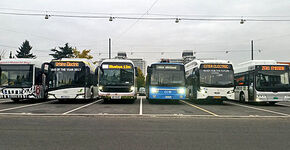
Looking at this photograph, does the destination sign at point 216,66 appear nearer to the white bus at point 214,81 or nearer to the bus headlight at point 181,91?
the white bus at point 214,81

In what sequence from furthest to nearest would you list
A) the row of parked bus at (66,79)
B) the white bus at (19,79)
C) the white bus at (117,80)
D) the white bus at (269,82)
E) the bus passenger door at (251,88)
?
the bus passenger door at (251,88), the white bus at (269,82), the white bus at (19,79), the row of parked bus at (66,79), the white bus at (117,80)

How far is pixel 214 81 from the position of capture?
16109 millimetres

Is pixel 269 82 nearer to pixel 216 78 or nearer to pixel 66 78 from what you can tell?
pixel 216 78

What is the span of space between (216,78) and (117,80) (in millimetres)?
7247

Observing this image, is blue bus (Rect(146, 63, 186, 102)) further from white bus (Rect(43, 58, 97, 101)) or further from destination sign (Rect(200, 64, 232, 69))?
white bus (Rect(43, 58, 97, 101))

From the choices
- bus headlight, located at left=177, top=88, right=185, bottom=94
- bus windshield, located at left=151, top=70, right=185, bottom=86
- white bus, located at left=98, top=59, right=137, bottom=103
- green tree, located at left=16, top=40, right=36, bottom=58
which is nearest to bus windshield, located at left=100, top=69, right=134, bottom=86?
white bus, located at left=98, top=59, right=137, bottom=103

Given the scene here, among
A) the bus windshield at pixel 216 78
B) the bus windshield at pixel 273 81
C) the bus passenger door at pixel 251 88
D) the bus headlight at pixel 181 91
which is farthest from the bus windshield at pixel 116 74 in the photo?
the bus windshield at pixel 273 81

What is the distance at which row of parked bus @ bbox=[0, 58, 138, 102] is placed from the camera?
51.0 feet

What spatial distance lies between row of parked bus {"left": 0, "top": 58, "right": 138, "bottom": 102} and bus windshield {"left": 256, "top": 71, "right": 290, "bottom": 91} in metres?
9.38

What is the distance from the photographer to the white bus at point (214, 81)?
1589cm

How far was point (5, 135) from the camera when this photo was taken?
20.1 feet

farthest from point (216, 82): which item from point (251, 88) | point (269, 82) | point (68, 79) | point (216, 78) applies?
point (68, 79)

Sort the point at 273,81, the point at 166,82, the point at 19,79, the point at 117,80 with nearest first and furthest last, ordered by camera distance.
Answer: the point at 117,80 < the point at 166,82 < the point at 19,79 < the point at 273,81

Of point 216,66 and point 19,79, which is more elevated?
point 216,66
